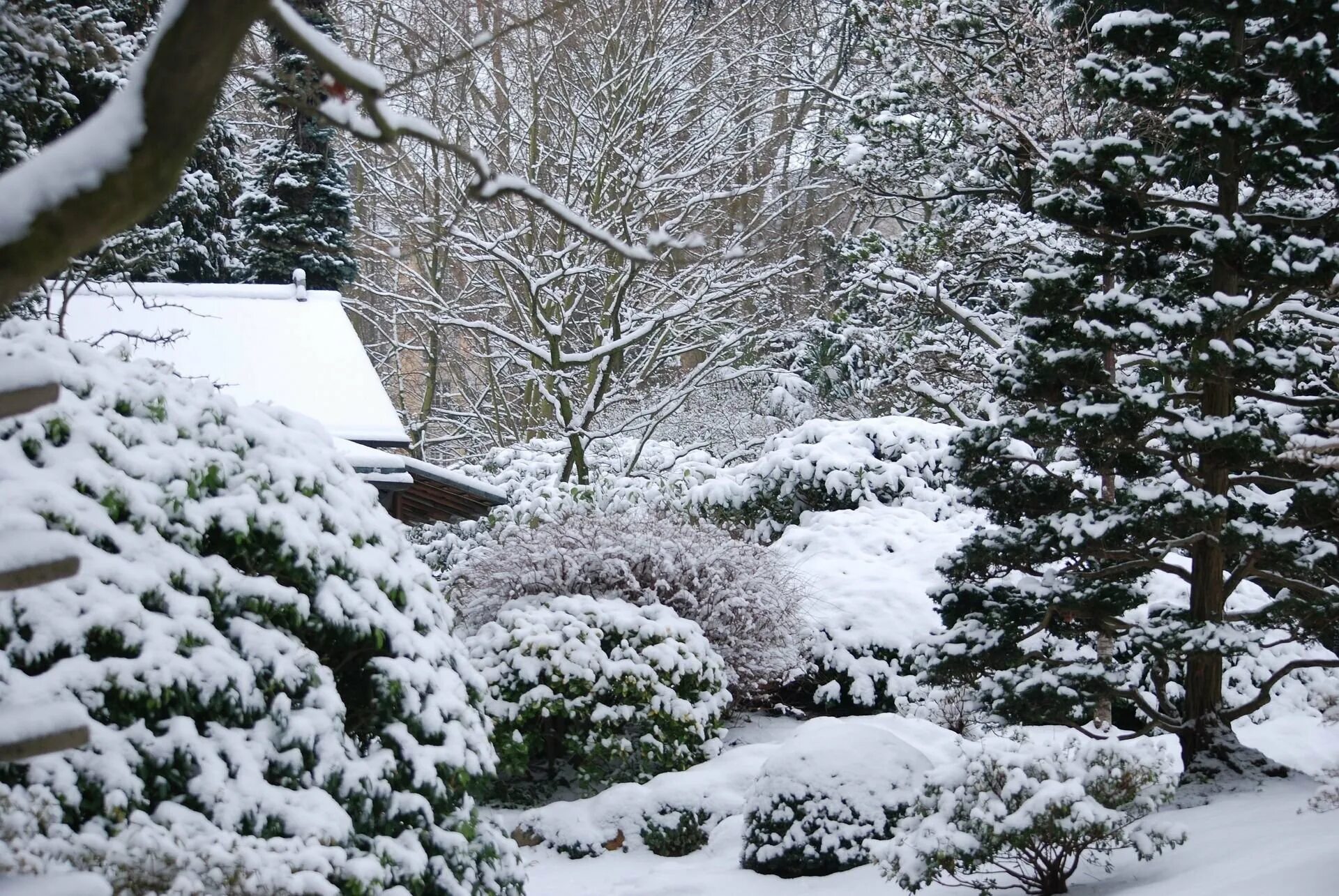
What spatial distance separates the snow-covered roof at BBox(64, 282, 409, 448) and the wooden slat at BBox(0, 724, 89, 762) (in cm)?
793

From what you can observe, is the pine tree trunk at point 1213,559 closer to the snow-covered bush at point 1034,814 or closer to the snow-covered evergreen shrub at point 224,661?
the snow-covered bush at point 1034,814

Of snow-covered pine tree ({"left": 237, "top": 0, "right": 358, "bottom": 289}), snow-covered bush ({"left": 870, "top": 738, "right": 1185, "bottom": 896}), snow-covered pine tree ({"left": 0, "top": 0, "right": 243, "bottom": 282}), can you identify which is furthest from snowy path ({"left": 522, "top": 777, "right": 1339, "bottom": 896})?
snow-covered pine tree ({"left": 237, "top": 0, "right": 358, "bottom": 289})

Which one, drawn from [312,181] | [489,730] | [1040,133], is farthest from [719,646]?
[312,181]

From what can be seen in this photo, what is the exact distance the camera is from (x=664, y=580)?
930 centimetres

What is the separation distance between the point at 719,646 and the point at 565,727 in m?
1.43

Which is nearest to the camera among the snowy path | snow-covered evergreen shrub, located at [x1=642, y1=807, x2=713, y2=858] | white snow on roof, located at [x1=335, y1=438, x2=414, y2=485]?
the snowy path

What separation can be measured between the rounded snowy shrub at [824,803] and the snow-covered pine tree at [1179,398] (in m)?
0.70

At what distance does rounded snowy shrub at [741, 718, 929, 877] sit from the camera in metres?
6.58

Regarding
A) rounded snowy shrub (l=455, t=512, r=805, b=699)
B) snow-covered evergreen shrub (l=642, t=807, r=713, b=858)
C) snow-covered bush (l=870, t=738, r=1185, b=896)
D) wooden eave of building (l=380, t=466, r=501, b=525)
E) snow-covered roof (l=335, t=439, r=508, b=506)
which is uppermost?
snow-covered roof (l=335, t=439, r=508, b=506)

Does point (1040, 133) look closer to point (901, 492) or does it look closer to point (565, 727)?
point (901, 492)

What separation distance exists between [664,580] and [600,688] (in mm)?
1379

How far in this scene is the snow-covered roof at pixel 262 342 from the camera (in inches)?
389

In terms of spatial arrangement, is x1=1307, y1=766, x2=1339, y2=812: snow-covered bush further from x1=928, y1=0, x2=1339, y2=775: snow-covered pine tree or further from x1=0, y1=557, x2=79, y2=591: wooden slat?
x1=0, y1=557, x2=79, y2=591: wooden slat

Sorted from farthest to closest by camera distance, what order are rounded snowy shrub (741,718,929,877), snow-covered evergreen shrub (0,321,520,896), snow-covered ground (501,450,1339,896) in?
rounded snowy shrub (741,718,929,877) → snow-covered ground (501,450,1339,896) → snow-covered evergreen shrub (0,321,520,896)
